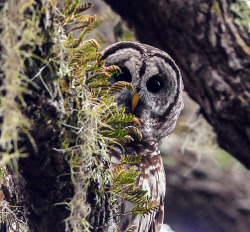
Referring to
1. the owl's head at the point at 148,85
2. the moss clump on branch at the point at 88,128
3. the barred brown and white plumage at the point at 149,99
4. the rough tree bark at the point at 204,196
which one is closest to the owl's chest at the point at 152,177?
the barred brown and white plumage at the point at 149,99

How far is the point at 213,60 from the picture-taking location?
250 cm

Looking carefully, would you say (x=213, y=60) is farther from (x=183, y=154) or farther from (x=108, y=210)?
(x=108, y=210)

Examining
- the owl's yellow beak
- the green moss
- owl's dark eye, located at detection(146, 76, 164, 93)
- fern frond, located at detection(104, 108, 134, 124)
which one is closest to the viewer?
fern frond, located at detection(104, 108, 134, 124)

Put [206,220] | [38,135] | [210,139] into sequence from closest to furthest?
[38,135], [210,139], [206,220]

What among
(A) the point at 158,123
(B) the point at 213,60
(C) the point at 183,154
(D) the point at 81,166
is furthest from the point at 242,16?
(D) the point at 81,166

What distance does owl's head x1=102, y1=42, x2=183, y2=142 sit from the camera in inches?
90.4

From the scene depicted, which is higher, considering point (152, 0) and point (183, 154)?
point (152, 0)

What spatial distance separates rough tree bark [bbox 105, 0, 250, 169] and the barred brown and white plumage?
0.20m

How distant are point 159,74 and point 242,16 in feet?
2.38

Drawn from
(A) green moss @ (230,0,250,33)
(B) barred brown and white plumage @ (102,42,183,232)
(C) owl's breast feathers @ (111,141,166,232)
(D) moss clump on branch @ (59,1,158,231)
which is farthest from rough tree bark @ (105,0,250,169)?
(D) moss clump on branch @ (59,1,158,231)

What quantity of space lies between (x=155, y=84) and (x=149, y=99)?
0.13 metres

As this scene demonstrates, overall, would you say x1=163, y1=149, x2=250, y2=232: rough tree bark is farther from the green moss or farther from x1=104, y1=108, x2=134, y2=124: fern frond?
x1=104, y1=108, x2=134, y2=124: fern frond

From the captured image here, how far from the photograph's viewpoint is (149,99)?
7.66ft

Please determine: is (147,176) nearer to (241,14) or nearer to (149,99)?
(149,99)
